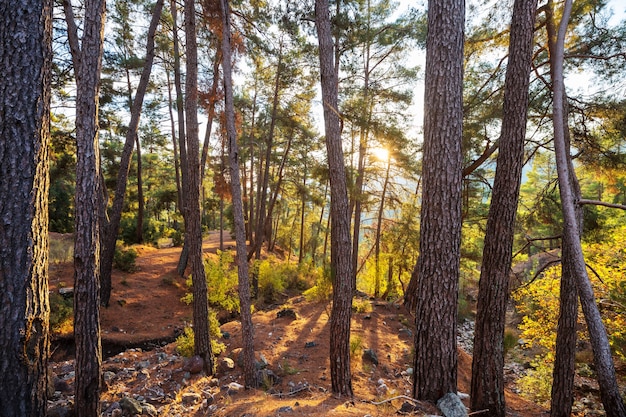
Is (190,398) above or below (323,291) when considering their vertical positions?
below

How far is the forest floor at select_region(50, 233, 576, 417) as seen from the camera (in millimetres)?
4180

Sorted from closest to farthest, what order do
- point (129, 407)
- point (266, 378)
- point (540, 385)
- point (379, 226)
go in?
point (129, 407) < point (266, 378) < point (540, 385) < point (379, 226)

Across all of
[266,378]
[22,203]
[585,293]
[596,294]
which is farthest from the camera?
[596,294]

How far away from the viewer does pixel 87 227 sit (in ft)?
11.8

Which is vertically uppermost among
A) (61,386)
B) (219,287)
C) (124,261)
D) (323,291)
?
(124,261)

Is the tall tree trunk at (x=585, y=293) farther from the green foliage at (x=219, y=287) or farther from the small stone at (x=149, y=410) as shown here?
the green foliage at (x=219, y=287)

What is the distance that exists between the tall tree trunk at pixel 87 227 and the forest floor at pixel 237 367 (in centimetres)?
106

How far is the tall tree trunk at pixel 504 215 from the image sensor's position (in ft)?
12.4

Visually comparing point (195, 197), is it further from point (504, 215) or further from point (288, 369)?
point (504, 215)

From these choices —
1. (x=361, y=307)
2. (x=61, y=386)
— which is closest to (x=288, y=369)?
(x=61, y=386)

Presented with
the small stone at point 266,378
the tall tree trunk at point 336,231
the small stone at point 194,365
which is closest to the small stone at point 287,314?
the small stone at point 266,378

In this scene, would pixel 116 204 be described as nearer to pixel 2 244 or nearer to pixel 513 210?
pixel 2 244

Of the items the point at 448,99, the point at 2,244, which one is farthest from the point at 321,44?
the point at 2,244

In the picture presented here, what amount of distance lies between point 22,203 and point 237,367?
5.42 m
